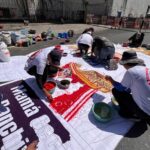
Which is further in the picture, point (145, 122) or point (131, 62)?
point (145, 122)

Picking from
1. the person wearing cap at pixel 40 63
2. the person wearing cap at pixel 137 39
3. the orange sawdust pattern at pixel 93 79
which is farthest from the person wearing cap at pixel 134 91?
the person wearing cap at pixel 137 39

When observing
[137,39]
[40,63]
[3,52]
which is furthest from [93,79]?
[137,39]

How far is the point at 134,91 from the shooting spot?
2068mm

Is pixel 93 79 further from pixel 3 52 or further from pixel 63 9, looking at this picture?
pixel 63 9

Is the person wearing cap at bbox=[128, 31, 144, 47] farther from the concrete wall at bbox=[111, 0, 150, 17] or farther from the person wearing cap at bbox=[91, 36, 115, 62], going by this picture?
the concrete wall at bbox=[111, 0, 150, 17]

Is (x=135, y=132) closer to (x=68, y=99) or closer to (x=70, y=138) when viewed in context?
(x=70, y=138)

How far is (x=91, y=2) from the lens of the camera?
18.0m

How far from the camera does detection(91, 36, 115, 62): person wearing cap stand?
419 cm

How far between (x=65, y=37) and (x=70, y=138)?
677cm

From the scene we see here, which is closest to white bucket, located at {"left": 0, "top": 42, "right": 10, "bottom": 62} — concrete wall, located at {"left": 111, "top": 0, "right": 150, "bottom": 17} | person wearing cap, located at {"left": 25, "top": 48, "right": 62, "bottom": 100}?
person wearing cap, located at {"left": 25, "top": 48, "right": 62, "bottom": 100}

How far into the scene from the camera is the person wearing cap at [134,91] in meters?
1.90

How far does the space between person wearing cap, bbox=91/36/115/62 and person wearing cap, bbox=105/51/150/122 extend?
187 cm

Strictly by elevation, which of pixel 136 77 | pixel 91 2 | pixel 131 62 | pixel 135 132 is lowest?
pixel 135 132

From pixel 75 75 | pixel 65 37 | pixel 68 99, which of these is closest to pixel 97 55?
pixel 75 75
